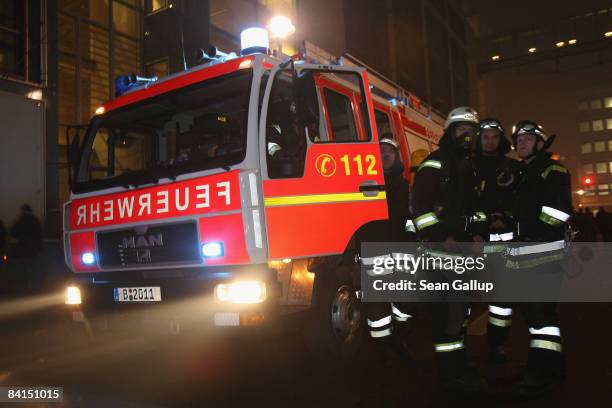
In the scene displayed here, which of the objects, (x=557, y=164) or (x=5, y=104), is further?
(x=5, y=104)

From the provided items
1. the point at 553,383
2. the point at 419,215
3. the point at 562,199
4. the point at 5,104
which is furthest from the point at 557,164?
the point at 5,104

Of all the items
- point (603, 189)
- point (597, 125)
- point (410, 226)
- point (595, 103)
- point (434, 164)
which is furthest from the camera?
point (595, 103)

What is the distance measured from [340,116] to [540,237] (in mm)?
1938

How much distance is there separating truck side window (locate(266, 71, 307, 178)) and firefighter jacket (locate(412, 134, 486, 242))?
34.0 inches

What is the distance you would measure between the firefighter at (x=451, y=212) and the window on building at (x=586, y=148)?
92613 mm

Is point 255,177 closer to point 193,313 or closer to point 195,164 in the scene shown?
point 195,164

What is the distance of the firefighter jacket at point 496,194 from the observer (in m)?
4.11

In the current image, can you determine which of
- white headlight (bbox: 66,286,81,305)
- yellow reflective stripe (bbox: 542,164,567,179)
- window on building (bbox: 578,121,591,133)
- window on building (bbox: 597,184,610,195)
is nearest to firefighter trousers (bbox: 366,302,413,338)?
yellow reflective stripe (bbox: 542,164,567,179)

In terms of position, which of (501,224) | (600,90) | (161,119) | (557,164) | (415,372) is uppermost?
(600,90)

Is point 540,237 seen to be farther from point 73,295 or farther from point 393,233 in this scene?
point 73,295

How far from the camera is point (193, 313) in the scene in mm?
3734

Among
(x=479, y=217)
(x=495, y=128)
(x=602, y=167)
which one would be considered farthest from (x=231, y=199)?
(x=602, y=167)

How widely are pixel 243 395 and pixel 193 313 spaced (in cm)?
65

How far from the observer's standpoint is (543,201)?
12.1 feet
